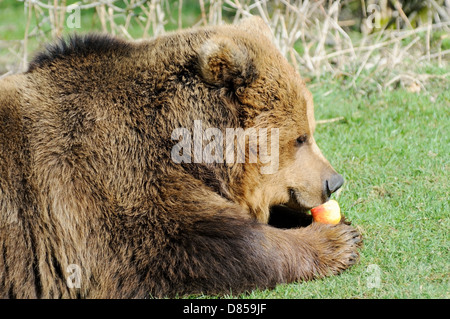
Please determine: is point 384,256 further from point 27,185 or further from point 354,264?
point 27,185

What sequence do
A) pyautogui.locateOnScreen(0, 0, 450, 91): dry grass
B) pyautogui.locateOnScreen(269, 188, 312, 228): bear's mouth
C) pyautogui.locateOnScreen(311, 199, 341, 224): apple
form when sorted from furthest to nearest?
pyautogui.locateOnScreen(0, 0, 450, 91): dry grass, pyautogui.locateOnScreen(269, 188, 312, 228): bear's mouth, pyautogui.locateOnScreen(311, 199, 341, 224): apple

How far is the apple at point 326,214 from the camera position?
18.3ft

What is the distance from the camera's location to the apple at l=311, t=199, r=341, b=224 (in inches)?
219

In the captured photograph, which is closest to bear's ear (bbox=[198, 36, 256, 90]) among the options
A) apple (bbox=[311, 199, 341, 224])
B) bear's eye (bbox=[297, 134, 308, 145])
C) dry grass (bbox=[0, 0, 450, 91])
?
bear's eye (bbox=[297, 134, 308, 145])

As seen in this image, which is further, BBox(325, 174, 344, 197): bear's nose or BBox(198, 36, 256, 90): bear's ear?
BBox(325, 174, 344, 197): bear's nose

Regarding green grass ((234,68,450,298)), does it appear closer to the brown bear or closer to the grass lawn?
the grass lawn

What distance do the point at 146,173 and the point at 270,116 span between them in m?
1.03

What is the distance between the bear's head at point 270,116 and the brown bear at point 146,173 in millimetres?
12

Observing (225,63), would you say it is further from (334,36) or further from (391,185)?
(334,36)

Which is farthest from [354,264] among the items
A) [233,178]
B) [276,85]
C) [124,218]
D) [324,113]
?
[324,113]

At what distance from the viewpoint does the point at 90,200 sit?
4.72 metres

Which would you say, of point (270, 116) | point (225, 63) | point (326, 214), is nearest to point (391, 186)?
point (326, 214)

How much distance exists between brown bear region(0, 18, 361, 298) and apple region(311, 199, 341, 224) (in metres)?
0.46
